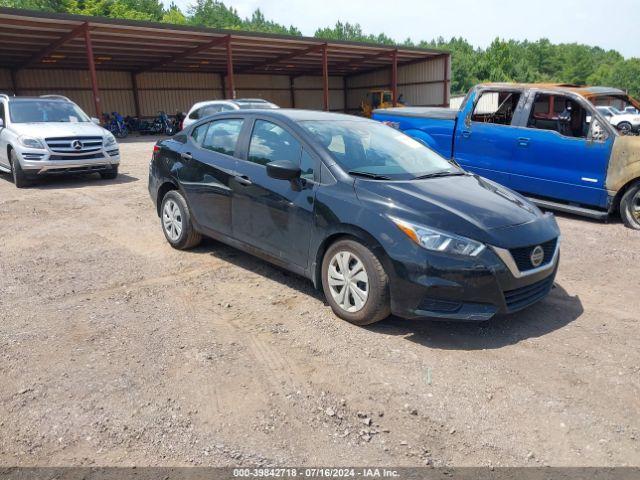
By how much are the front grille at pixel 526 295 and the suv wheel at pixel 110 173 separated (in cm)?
929

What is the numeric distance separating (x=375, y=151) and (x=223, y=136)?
1.63 metres

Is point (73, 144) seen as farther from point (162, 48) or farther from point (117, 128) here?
point (162, 48)

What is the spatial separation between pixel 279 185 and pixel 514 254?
2.01 meters

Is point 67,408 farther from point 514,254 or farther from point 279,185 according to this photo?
point 514,254

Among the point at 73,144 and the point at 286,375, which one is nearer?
the point at 286,375

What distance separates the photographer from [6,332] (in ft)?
13.2

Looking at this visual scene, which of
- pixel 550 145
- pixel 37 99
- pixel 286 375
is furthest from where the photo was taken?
pixel 37 99

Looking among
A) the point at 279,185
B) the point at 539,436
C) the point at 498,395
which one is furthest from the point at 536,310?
the point at 279,185

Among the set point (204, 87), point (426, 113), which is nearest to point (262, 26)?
point (204, 87)

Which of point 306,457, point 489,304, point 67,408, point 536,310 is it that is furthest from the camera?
point 536,310

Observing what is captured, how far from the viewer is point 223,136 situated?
537cm

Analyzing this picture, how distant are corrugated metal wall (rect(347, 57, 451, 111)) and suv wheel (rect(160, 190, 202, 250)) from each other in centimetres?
3121

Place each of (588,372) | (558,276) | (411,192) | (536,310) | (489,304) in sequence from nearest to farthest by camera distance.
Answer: (588,372) < (489,304) < (411,192) < (536,310) < (558,276)

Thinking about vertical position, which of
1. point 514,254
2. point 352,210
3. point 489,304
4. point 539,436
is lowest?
point 539,436
